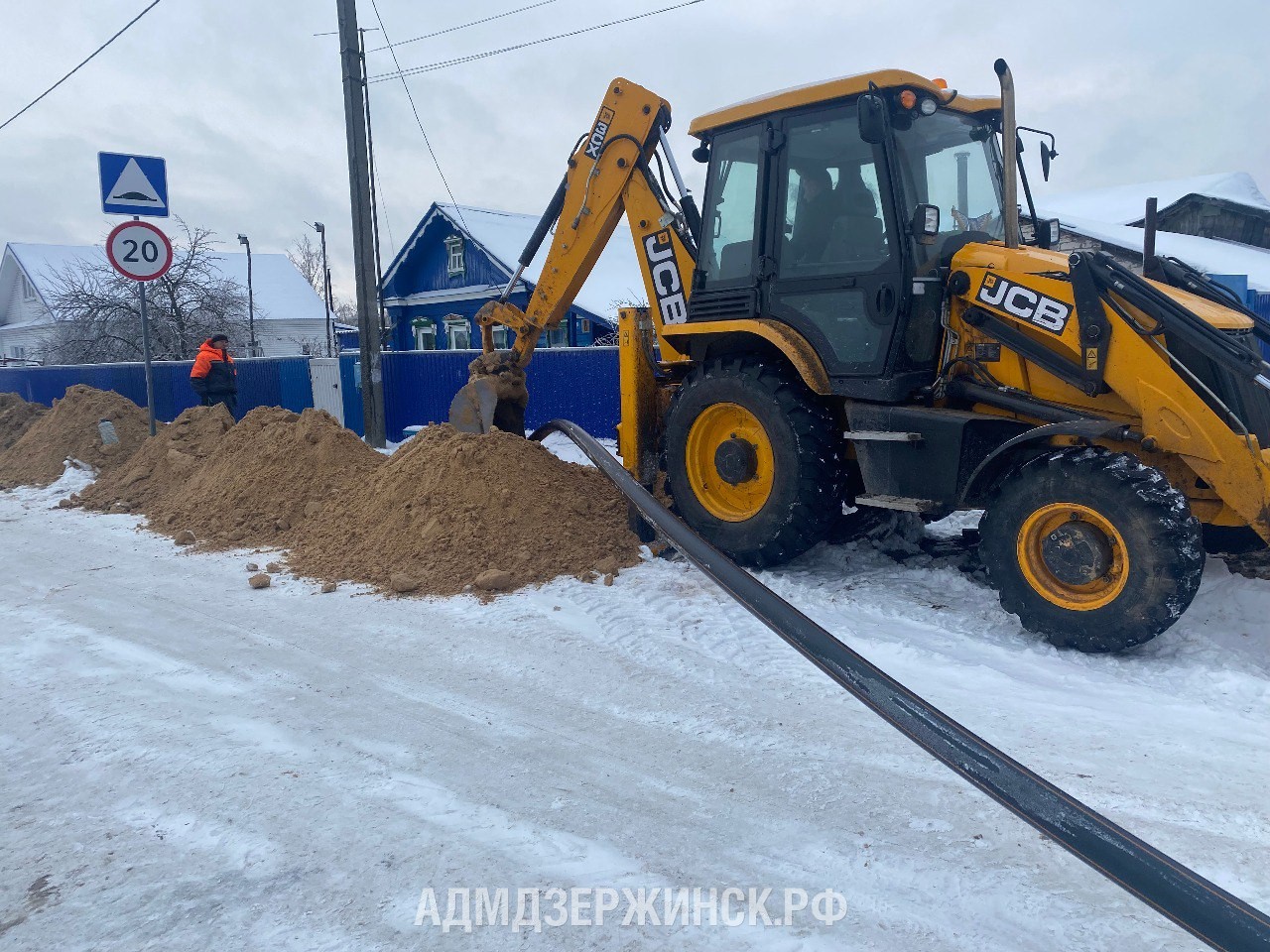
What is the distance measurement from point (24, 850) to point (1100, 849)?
335 centimetres

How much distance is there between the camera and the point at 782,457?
5715 mm

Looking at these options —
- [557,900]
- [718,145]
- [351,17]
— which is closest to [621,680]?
[557,900]

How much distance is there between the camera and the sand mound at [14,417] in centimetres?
1276

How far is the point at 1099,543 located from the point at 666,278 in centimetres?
378

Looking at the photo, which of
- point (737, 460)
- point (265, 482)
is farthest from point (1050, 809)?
point (265, 482)

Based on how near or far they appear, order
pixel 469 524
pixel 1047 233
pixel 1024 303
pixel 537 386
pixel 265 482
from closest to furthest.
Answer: pixel 1024 303 < pixel 1047 233 < pixel 469 524 < pixel 265 482 < pixel 537 386

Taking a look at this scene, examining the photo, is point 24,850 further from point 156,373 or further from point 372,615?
point 156,373

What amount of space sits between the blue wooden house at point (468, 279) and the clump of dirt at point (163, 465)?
1145 centimetres

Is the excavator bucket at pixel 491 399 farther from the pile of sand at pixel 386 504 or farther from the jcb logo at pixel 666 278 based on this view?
the jcb logo at pixel 666 278

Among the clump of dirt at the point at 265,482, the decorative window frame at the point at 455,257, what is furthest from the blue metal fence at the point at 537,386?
the decorative window frame at the point at 455,257

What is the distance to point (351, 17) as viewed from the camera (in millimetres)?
10867

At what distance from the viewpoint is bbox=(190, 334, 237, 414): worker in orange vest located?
38.2 ft

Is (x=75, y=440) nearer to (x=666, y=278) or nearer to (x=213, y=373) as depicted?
(x=213, y=373)

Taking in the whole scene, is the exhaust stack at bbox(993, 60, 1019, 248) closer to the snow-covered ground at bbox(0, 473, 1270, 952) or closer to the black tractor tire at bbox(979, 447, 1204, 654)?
the black tractor tire at bbox(979, 447, 1204, 654)
